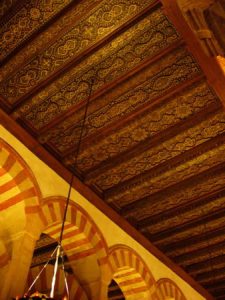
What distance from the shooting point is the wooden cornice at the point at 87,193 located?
3.96 m

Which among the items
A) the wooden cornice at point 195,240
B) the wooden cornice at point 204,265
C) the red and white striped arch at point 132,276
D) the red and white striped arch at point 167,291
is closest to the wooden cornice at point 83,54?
the red and white striped arch at point 132,276

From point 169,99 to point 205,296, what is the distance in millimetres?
4336

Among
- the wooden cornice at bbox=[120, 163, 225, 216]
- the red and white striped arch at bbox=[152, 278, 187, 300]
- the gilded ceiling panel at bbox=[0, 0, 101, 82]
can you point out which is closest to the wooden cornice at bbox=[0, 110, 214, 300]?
the wooden cornice at bbox=[120, 163, 225, 216]

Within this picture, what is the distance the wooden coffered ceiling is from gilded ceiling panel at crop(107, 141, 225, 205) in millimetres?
13

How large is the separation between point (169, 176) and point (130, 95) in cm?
136

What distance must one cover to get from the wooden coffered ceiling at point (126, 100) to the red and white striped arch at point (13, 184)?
19.2 inches

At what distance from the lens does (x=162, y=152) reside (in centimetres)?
436

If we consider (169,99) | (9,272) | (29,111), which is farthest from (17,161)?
(169,99)

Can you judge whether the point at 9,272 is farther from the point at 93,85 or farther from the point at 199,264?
the point at 199,264

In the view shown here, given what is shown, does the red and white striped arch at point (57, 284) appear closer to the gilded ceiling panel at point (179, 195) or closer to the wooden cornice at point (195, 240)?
the gilded ceiling panel at point (179, 195)

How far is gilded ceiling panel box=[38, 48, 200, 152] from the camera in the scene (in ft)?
11.6

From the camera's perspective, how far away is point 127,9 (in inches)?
123

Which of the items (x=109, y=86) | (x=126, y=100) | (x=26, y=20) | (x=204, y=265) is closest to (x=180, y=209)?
(x=204, y=265)

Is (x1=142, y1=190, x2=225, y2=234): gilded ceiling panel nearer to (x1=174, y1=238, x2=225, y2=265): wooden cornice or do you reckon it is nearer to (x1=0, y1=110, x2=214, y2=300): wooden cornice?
(x1=0, y1=110, x2=214, y2=300): wooden cornice
